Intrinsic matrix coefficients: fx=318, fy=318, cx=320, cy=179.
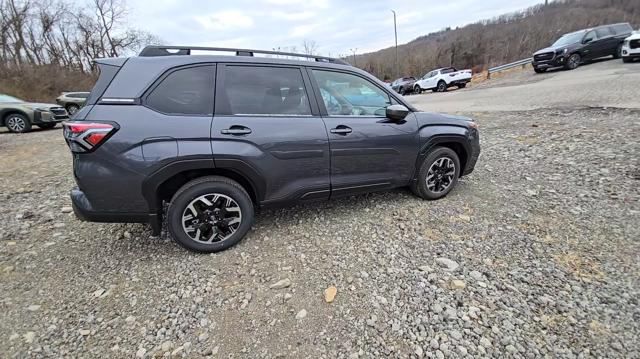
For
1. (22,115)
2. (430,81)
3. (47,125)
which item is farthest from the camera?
(430,81)

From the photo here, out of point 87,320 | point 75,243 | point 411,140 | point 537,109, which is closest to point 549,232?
point 411,140

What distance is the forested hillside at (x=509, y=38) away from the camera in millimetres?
40281

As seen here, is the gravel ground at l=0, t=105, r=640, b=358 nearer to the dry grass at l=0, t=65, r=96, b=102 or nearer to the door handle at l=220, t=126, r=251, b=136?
the door handle at l=220, t=126, r=251, b=136

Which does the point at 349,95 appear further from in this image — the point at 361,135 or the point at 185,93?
the point at 185,93

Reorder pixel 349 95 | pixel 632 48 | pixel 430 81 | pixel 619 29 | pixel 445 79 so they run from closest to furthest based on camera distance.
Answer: pixel 349 95, pixel 632 48, pixel 619 29, pixel 445 79, pixel 430 81

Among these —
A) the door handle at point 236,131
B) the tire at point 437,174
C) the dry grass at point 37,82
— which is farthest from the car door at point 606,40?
the dry grass at point 37,82

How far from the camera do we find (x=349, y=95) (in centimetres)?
336

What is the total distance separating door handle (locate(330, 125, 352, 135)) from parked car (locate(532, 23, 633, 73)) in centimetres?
1868

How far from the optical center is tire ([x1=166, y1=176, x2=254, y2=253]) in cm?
269

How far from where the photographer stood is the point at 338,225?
132 inches

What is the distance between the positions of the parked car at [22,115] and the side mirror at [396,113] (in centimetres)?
1281

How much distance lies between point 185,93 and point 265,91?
0.68 metres

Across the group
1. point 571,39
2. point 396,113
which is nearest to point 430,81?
point 571,39

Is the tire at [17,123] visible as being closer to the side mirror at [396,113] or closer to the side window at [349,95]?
the side window at [349,95]
